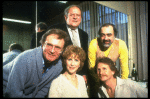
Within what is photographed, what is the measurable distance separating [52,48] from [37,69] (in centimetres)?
35

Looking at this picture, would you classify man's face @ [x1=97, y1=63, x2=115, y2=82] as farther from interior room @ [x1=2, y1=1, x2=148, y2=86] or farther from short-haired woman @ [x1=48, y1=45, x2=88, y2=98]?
interior room @ [x1=2, y1=1, x2=148, y2=86]

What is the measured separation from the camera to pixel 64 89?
1.75 metres

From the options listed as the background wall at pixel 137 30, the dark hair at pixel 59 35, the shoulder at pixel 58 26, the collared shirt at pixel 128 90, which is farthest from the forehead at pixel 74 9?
the collared shirt at pixel 128 90

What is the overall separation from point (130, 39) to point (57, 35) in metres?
1.48

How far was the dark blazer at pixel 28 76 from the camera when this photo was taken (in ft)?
5.06

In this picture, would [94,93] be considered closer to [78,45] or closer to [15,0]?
[78,45]

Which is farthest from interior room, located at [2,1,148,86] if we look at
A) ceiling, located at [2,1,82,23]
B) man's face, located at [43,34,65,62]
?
man's face, located at [43,34,65,62]

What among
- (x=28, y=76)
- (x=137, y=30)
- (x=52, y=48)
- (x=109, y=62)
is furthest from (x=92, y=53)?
(x=137, y=30)

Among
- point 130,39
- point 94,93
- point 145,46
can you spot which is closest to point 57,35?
point 94,93

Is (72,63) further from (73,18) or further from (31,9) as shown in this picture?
(31,9)

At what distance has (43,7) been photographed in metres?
1.82

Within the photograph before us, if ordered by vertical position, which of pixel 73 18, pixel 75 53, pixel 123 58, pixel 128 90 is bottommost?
pixel 128 90

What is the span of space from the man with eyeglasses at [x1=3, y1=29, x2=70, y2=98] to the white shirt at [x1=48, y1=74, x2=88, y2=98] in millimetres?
72

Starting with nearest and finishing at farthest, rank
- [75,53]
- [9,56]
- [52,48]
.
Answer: [9,56], [52,48], [75,53]
